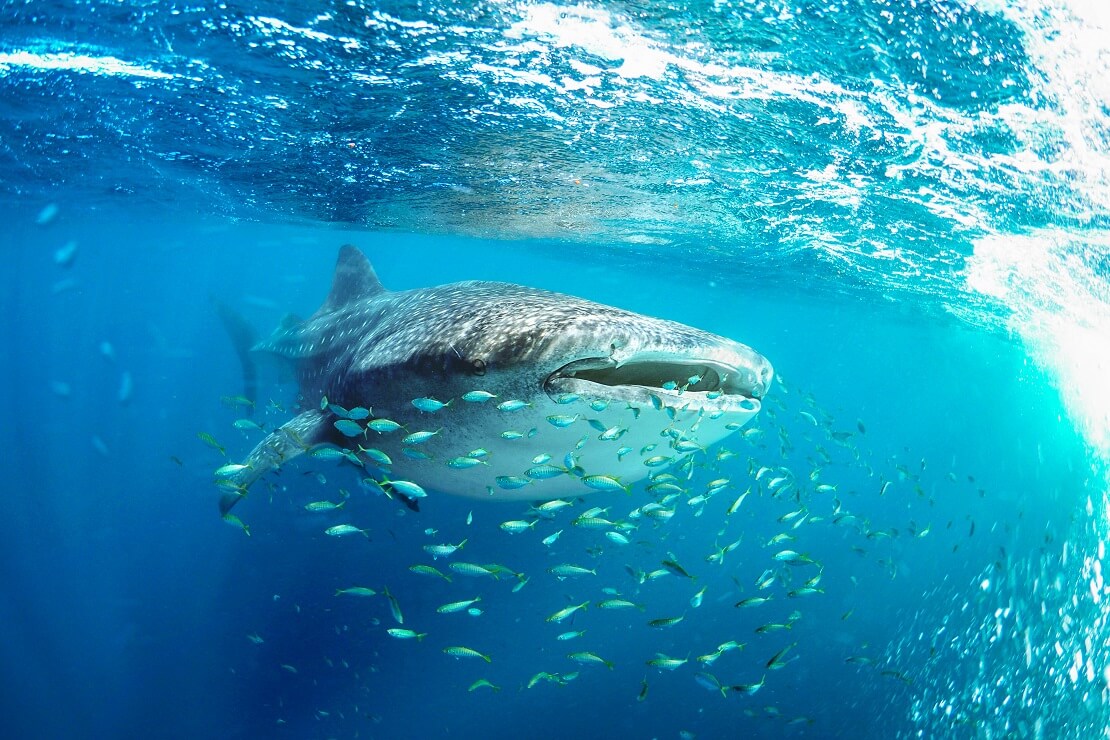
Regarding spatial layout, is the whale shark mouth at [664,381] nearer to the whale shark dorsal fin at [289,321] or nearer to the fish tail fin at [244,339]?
the whale shark dorsal fin at [289,321]

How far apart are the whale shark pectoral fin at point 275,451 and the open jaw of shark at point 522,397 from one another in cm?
1

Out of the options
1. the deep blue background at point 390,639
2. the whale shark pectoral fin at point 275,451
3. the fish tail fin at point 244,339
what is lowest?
the deep blue background at point 390,639

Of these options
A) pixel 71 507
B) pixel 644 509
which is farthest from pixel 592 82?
pixel 71 507

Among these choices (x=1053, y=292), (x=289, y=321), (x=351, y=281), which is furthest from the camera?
(x=1053, y=292)

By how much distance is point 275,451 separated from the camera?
5129 mm

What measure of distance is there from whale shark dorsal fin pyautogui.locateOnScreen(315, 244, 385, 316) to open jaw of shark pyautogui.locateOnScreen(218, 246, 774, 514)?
3.01 m

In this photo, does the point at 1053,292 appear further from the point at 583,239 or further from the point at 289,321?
the point at 289,321

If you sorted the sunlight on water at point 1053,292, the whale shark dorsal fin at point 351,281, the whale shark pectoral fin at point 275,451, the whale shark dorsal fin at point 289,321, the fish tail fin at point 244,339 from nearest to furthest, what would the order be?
the whale shark pectoral fin at point 275,451
the whale shark dorsal fin at point 351,281
the whale shark dorsal fin at point 289,321
the fish tail fin at point 244,339
the sunlight on water at point 1053,292

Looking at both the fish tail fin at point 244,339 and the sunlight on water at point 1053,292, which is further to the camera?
the sunlight on water at point 1053,292

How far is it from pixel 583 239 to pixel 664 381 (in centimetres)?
1873

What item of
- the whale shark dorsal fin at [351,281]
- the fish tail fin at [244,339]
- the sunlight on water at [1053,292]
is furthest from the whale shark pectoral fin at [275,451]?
the sunlight on water at [1053,292]

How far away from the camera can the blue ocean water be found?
648 centimetres

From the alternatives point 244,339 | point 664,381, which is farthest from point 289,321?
point 664,381

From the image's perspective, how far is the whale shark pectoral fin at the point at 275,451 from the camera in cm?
501
